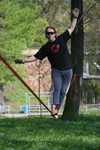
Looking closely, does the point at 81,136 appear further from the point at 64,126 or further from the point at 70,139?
the point at 64,126

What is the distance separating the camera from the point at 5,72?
4675 cm

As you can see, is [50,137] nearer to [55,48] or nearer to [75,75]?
[55,48]

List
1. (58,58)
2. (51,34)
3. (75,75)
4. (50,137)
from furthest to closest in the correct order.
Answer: (75,75), (58,58), (51,34), (50,137)

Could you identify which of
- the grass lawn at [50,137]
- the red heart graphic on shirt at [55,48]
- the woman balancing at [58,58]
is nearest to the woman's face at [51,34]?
the woman balancing at [58,58]

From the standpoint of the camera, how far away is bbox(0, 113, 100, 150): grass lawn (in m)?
8.23

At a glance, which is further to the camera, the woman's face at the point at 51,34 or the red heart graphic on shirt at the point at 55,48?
the red heart graphic on shirt at the point at 55,48

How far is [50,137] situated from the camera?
30.3 feet

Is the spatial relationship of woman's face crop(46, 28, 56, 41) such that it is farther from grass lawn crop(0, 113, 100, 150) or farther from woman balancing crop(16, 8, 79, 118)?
grass lawn crop(0, 113, 100, 150)

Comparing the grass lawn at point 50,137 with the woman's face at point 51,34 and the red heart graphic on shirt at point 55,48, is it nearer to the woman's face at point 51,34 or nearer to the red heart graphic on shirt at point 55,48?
the red heart graphic on shirt at point 55,48

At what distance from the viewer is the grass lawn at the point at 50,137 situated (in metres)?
8.23

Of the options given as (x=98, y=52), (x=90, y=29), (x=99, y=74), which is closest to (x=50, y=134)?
(x=90, y=29)

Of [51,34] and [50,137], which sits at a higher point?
[51,34]

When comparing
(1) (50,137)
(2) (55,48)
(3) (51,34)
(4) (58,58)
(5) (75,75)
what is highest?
(3) (51,34)

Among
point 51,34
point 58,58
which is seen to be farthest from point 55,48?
point 51,34
